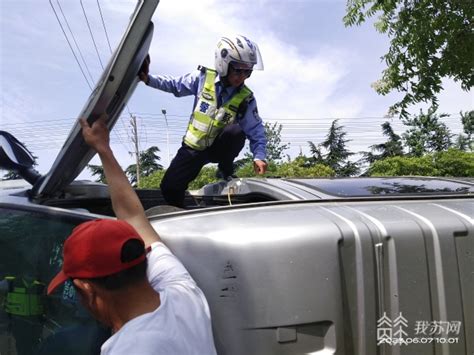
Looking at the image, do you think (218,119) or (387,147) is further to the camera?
(387,147)

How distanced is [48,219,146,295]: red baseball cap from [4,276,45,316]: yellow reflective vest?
23.0 inches

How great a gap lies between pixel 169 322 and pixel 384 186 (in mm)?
1408

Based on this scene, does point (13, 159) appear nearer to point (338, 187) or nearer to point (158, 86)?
point (158, 86)

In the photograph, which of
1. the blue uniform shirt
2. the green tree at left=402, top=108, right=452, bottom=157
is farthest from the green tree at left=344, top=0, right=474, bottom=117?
the green tree at left=402, top=108, right=452, bottom=157

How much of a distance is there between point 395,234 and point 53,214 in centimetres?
129

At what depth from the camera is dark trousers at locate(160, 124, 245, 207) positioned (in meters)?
3.17

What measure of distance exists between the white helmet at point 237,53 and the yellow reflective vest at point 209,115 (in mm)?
180

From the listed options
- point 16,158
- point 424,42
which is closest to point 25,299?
point 16,158

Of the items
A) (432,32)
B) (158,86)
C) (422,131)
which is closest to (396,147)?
(422,131)

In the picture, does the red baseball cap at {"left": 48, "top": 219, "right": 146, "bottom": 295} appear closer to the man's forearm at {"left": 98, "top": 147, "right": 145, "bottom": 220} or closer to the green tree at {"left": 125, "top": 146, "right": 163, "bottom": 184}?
the man's forearm at {"left": 98, "top": 147, "right": 145, "bottom": 220}

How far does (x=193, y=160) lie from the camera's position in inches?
127

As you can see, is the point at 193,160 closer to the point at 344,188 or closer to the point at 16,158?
the point at 16,158

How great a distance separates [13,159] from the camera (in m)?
2.43

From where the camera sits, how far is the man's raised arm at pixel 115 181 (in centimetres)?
188
